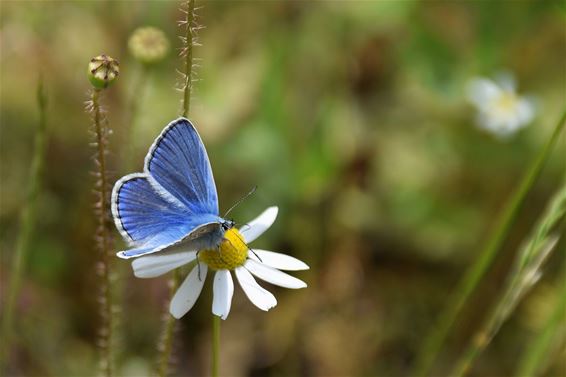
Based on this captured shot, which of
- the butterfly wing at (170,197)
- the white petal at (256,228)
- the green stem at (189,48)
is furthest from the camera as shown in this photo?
the white petal at (256,228)

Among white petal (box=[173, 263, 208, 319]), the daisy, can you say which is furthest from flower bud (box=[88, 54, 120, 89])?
white petal (box=[173, 263, 208, 319])

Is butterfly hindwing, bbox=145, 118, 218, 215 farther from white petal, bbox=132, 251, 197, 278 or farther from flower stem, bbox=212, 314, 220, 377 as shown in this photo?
flower stem, bbox=212, 314, 220, 377

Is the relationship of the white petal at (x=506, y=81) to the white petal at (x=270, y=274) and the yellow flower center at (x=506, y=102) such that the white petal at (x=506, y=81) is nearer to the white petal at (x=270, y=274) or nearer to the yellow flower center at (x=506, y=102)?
the yellow flower center at (x=506, y=102)

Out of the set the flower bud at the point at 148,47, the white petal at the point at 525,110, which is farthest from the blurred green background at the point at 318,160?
the flower bud at the point at 148,47

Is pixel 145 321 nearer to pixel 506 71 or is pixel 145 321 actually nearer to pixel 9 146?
pixel 9 146

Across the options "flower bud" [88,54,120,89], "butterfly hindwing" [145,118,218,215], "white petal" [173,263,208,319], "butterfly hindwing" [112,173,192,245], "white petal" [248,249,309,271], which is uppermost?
"flower bud" [88,54,120,89]

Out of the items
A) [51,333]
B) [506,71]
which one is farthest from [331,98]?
[51,333]
